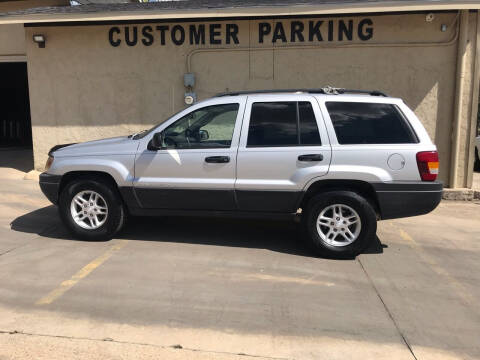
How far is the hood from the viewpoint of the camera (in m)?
5.38

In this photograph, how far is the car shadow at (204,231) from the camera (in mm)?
5648

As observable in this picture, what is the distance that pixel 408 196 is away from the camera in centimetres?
481

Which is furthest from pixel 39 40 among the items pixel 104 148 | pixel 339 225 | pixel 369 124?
pixel 339 225

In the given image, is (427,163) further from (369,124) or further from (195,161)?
(195,161)

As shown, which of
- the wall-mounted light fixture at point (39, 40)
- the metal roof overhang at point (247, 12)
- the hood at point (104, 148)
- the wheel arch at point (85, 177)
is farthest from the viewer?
the wall-mounted light fixture at point (39, 40)

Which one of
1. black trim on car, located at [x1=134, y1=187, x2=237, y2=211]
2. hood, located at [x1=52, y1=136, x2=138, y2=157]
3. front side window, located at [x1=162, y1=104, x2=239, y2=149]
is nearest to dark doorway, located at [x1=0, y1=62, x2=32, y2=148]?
hood, located at [x1=52, y1=136, x2=138, y2=157]

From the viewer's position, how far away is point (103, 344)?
10.7ft

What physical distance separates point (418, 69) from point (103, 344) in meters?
7.73

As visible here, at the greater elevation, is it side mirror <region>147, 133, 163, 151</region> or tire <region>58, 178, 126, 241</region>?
side mirror <region>147, 133, 163, 151</region>

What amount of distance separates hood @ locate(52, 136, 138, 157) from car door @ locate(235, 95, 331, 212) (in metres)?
1.40

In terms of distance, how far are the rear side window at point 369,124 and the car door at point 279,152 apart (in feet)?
0.68

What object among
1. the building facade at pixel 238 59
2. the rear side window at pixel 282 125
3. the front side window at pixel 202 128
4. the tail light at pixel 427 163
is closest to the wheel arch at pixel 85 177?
the front side window at pixel 202 128

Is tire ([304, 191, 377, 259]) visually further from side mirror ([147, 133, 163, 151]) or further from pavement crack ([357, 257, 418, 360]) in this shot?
side mirror ([147, 133, 163, 151])

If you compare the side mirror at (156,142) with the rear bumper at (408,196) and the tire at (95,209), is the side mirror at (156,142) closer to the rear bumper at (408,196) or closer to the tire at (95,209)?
the tire at (95,209)
